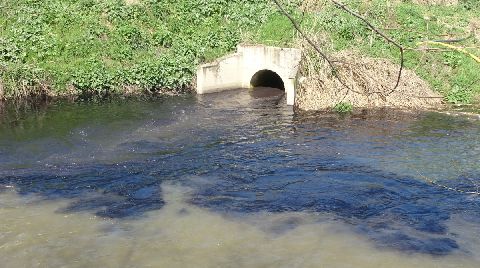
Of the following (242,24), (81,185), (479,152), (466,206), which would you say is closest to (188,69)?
(242,24)

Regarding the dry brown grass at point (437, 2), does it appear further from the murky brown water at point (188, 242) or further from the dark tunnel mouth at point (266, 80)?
the murky brown water at point (188, 242)

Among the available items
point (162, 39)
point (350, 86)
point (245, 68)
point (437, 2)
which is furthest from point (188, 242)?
point (437, 2)

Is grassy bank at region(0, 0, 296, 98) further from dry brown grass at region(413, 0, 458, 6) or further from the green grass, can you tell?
dry brown grass at region(413, 0, 458, 6)

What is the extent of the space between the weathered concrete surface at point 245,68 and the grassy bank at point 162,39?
Result: 3.00ft

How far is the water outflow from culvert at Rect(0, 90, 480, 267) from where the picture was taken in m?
12.3

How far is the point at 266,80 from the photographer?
28781mm

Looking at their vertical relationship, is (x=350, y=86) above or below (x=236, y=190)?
above

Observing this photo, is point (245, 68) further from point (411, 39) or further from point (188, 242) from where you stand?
point (188, 242)

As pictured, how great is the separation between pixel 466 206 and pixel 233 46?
54.7 ft

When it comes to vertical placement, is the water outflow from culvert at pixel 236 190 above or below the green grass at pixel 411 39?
below

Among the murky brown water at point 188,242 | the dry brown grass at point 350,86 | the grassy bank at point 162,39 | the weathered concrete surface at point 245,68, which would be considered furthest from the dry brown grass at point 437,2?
the murky brown water at point 188,242

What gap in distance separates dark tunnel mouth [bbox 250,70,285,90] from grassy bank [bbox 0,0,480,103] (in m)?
1.72

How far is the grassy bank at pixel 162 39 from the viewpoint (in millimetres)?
25469

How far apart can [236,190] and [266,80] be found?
14262 mm
